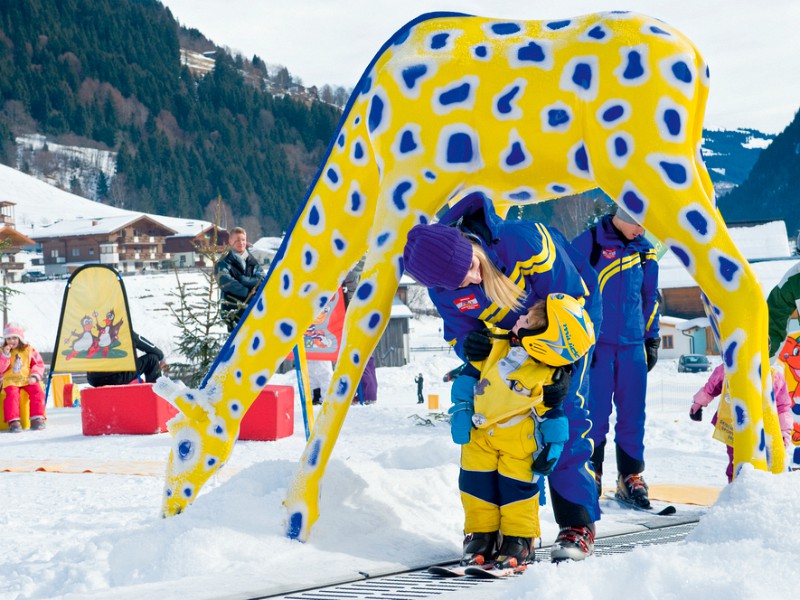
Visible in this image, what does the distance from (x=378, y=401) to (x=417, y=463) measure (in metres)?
7.91

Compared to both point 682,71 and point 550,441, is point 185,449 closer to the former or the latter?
point 550,441

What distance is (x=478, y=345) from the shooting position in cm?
396

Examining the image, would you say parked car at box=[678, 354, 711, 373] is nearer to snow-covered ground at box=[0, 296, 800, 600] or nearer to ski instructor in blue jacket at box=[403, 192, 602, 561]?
snow-covered ground at box=[0, 296, 800, 600]

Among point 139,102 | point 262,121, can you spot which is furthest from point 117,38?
point 262,121

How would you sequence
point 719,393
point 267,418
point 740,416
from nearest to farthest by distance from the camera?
point 740,416
point 719,393
point 267,418

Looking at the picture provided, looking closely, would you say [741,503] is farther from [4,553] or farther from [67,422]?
[67,422]

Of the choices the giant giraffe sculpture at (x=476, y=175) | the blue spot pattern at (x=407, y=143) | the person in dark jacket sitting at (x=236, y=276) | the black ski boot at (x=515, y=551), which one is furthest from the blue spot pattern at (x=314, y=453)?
the person in dark jacket sitting at (x=236, y=276)

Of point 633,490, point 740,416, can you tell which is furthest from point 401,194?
point 633,490

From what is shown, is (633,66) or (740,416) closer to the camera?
(740,416)

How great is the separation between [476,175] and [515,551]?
5.71ft

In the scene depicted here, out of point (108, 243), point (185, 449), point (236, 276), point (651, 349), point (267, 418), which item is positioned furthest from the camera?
point (108, 243)

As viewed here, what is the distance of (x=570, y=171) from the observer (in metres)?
4.36

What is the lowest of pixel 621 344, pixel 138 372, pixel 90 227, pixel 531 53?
pixel 138 372

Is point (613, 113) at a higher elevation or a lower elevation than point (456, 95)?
lower
